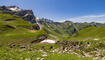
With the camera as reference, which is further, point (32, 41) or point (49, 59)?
point (32, 41)

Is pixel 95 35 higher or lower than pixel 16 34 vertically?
lower

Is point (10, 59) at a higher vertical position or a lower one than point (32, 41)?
higher

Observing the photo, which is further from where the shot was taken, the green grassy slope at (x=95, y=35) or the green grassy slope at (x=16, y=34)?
the green grassy slope at (x=95, y=35)

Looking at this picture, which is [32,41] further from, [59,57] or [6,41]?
[59,57]

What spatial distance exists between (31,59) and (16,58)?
9.23 feet

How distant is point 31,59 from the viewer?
62.1 ft

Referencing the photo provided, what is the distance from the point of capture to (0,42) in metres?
50.1

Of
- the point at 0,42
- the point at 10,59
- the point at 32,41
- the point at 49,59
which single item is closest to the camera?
the point at 10,59

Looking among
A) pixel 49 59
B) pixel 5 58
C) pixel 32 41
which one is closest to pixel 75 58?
pixel 49 59

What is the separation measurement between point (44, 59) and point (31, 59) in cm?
247

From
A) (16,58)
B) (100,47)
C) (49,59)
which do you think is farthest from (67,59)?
(100,47)

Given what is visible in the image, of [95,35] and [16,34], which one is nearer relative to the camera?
[16,34]

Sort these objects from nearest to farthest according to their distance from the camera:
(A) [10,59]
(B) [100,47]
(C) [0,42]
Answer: (A) [10,59]
(B) [100,47]
(C) [0,42]

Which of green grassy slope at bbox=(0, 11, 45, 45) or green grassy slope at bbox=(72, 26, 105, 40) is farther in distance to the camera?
green grassy slope at bbox=(72, 26, 105, 40)
